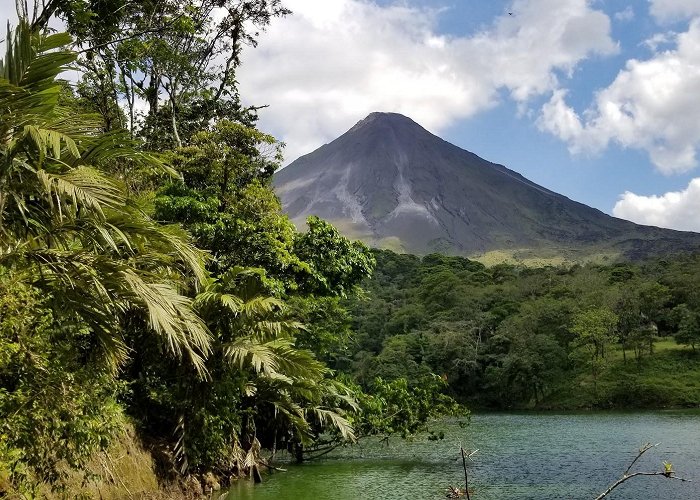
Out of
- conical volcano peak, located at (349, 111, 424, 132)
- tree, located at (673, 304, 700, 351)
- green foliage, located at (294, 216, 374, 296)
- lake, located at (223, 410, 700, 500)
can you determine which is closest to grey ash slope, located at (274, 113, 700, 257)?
conical volcano peak, located at (349, 111, 424, 132)

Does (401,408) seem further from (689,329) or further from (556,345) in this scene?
(689,329)

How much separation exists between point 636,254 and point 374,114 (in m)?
93.1

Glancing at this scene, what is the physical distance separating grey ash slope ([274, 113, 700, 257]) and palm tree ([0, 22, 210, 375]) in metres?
140

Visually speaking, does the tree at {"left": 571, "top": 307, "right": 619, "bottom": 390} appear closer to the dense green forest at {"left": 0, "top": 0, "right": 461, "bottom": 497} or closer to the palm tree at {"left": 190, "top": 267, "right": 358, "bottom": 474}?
the dense green forest at {"left": 0, "top": 0, "right": 461, "bottom": 497}

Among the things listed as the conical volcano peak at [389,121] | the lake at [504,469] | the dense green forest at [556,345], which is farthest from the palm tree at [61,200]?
the conical volcano peak at [389,121]

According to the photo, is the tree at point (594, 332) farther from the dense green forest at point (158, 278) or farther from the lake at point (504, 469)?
the dense green forest at point (158, 278)

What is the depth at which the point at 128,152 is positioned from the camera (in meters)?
4.90

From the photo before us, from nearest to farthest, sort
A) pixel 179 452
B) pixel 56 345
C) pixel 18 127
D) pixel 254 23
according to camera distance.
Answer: pixel 18 127 < pixel 56 345 < pixel 179 452 < pixel 254 23

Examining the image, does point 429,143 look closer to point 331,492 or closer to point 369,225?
point 369,225

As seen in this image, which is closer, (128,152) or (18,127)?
(18,127)

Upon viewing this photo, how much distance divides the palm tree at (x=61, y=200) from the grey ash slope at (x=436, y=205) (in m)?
140

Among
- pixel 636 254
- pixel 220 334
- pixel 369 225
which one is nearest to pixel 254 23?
pixel 220 334

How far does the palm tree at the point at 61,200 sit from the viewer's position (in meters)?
4.39

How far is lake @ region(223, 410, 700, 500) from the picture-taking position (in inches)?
446
